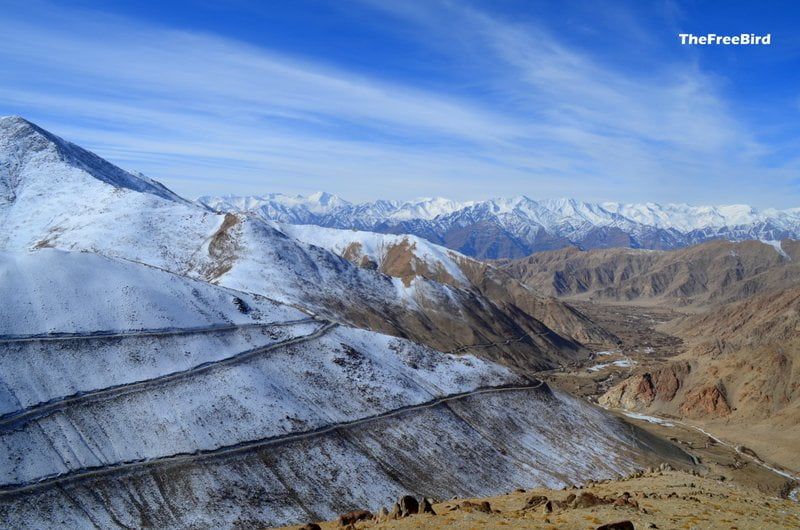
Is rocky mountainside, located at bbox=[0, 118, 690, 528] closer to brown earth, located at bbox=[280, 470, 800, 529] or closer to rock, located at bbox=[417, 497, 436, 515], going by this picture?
rock, located at bbox=[417, 497, 436, 515]

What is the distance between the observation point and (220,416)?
55125 millimetres

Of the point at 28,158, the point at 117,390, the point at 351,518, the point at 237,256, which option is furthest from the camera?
the point at 28,158

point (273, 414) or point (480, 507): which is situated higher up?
point (480, 507)

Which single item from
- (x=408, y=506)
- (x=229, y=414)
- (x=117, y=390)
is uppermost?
(x=408, y=506)

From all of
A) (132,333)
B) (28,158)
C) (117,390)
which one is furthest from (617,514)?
(28,158)

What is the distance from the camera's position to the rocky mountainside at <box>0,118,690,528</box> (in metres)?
44.6

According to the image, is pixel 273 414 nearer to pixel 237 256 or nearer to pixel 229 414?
pixel 229 414

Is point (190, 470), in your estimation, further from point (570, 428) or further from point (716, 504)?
point (570, 428)

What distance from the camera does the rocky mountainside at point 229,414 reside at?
146 ft

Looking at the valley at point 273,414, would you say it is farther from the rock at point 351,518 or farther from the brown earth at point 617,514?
the rock at point 351,518

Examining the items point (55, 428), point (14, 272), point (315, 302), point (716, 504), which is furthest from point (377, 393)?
point (315, 302)

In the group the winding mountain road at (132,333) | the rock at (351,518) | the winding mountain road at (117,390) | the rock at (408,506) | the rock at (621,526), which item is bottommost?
the winding mountain road at (117,390)

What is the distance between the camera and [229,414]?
55.8m

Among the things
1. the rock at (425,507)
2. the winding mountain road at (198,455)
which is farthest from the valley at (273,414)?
the rock at (425,507)
